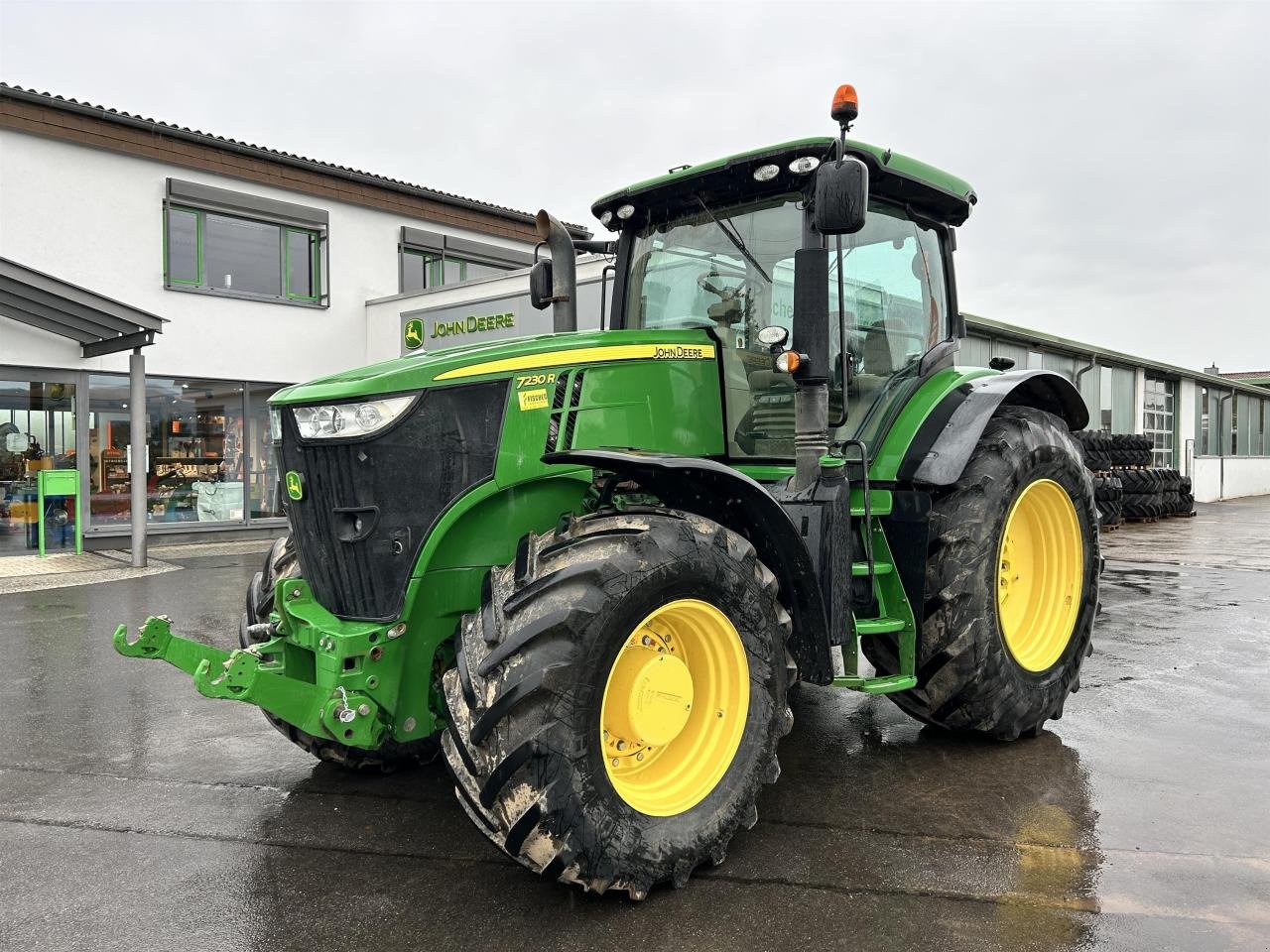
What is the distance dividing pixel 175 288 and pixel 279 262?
5.64ft

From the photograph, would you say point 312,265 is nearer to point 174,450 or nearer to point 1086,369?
point 174,450

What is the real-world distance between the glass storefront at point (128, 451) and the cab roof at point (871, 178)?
8.37m

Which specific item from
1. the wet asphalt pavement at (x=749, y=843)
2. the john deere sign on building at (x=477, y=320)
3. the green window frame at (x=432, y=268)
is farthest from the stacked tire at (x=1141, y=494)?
the wet asphalt pavement at (x=749, y=843)

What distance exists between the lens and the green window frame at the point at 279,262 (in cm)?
1326

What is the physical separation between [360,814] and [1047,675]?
3.00 metres

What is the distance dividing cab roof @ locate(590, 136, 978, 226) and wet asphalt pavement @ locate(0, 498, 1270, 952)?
2.45 metres

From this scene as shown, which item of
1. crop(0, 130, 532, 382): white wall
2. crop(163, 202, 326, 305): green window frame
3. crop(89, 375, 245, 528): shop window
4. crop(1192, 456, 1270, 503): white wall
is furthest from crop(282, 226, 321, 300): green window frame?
crop(1192, 456, 1270, 503): white wall

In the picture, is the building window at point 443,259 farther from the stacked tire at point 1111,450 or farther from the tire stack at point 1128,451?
the tire stack at point 1128,451

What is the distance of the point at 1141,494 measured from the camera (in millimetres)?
17094

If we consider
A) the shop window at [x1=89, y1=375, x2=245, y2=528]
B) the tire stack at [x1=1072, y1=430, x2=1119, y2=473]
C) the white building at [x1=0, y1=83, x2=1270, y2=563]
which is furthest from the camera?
the tire stack at [x1=1072, y1=430, x2=1119, y2=473]

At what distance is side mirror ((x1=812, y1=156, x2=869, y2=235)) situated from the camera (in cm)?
314

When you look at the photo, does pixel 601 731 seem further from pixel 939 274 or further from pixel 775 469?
pixel 939 274

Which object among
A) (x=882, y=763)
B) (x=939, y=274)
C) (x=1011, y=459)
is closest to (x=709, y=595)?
(x=882, y=763)

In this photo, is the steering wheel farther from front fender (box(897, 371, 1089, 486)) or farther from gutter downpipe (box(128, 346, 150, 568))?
gutter downpipe (box(128, 346, 150, 568))
